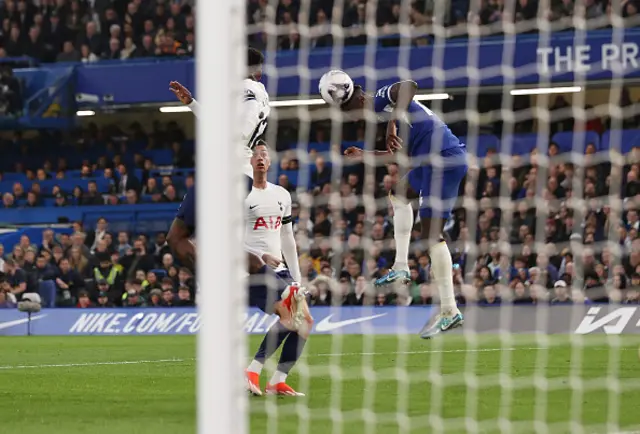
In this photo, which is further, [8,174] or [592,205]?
[8,174]

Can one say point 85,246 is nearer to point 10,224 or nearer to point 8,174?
point 10,224

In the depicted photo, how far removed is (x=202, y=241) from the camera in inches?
161

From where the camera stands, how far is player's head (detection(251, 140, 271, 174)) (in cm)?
808

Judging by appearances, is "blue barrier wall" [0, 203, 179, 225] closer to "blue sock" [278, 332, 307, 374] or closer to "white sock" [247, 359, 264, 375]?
"white sock" [247, 359, 264, 375]

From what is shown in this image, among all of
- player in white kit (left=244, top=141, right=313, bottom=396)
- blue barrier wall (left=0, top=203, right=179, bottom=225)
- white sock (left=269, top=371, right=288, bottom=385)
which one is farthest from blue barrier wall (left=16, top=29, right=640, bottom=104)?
white sock (left=269, top=371, right=288, bottom=385)

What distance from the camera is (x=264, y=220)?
848 cm

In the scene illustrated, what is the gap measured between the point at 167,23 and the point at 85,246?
201 inches

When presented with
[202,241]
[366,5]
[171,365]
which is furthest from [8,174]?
[202,241]

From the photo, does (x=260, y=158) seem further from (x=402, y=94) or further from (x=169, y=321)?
(x=169, y=321)

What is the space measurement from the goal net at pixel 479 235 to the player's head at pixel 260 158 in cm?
67

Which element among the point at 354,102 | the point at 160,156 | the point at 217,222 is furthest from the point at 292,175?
the point at 217,222

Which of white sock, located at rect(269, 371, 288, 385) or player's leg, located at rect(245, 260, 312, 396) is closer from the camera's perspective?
player's leg, located at rect(245, 260, 312, 396)

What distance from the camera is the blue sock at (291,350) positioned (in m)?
7.82

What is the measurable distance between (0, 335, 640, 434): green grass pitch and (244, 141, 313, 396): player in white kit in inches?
12.3
